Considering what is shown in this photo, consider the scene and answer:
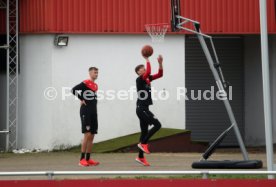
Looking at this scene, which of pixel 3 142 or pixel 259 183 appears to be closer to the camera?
pixel 259 183

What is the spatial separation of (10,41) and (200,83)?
19.3 ft

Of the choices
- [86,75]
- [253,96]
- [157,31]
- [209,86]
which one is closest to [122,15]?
[86,75]

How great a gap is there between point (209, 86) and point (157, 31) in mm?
6048

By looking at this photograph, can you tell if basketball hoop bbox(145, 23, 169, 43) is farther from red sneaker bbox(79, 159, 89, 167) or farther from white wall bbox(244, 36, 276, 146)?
white wall bbox(244, 36, 276, 146)

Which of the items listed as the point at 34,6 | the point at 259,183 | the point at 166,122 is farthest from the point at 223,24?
the point at 259,183

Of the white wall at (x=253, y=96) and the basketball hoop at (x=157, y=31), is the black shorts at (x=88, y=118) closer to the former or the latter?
the basketball hoop at (x=157, y=31)

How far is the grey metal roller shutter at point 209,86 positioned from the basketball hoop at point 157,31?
4303 mm

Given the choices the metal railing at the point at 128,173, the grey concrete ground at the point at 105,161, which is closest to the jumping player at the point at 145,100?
the grey concrete ground at the point at 105,161

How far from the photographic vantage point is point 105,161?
21938mm

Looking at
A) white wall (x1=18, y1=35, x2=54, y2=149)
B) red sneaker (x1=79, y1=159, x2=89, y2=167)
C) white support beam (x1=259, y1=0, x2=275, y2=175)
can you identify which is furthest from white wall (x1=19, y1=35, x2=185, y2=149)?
white support beam (x1=259, y1=0, x2=275, y2=175)

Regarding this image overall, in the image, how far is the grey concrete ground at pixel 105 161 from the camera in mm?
20109

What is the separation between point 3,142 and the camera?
27.9 meters

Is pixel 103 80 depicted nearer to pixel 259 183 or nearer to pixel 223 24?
pixel 223 24

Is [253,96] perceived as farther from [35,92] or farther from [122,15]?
[35,92]
